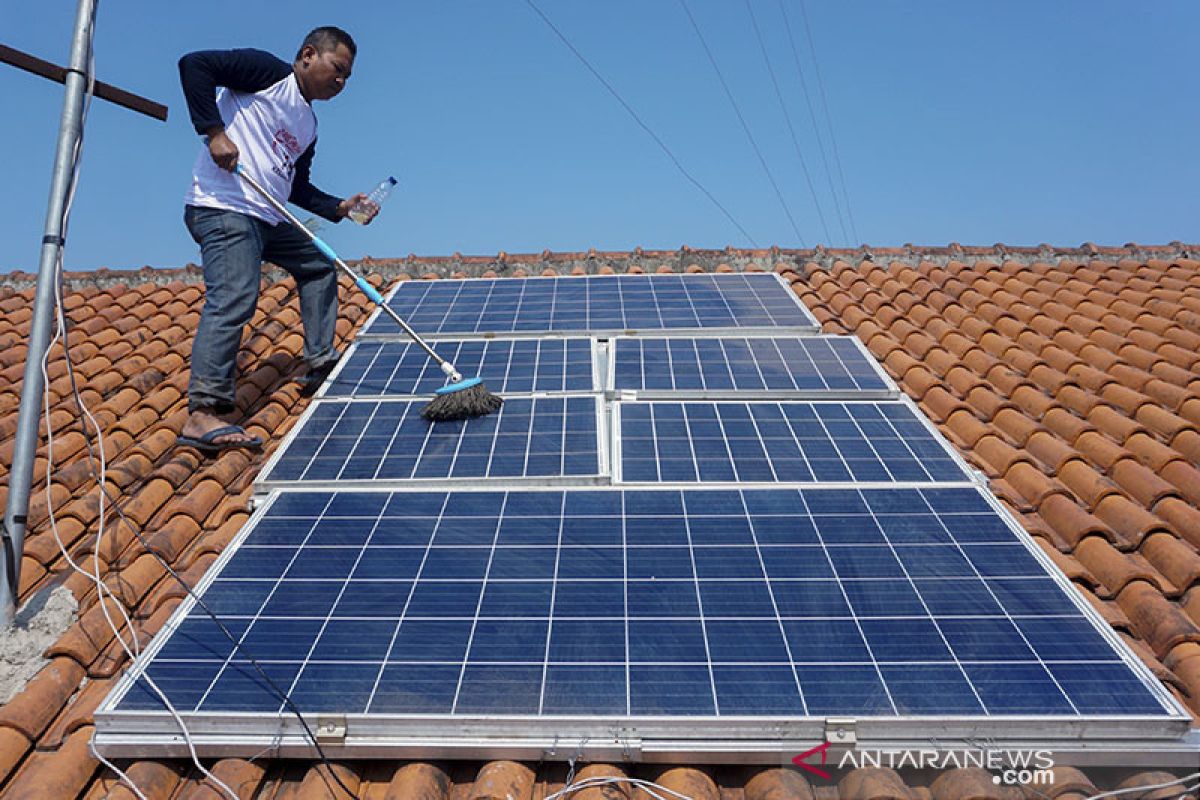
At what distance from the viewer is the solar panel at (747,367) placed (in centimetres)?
566

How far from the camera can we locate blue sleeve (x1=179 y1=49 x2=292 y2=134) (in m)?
5.06

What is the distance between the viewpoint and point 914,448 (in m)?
4.90

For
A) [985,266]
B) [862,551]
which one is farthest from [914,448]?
[985,266]

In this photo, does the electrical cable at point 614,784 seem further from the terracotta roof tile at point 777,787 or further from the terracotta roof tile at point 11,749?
the terracotta roof tile at point 11,749

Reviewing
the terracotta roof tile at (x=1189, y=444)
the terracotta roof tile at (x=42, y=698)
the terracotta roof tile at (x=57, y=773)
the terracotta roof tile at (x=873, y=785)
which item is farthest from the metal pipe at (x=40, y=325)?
the terracotta roof tile at (x=1189, y=444)

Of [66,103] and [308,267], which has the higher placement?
[66,103]

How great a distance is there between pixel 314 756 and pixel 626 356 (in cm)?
377

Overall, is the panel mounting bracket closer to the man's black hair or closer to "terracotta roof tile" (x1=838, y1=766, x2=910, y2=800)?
"terracotta roof tile" (x1=838, y1=766, x2=910, y2=800)

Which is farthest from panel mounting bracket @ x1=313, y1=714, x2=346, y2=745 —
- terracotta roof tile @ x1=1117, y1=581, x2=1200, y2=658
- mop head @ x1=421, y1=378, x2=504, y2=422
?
terracotta roof tile @ x1=1117, y1=581, x2=1200, y2=658

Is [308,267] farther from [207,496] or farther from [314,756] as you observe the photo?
[314,756]

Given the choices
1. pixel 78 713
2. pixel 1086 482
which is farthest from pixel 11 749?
pixel 1086 482

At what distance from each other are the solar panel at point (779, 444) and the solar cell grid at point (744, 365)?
0.80 feet

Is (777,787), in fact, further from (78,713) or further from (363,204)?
(363,204)

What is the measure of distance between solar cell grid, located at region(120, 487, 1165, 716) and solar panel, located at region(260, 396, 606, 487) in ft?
0.91
